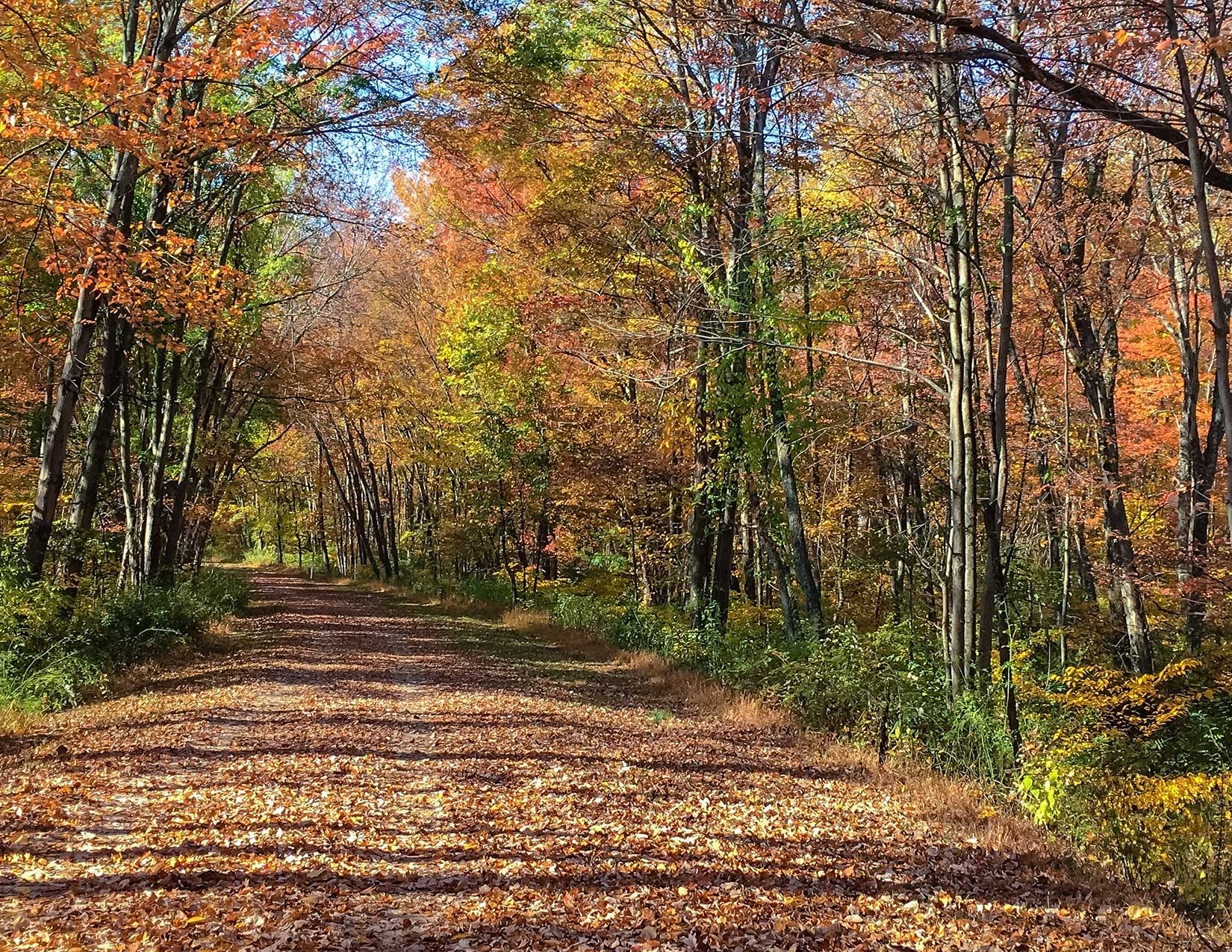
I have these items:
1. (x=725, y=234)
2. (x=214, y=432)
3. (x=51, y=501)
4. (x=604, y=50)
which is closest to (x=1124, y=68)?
(x=725, y=234)

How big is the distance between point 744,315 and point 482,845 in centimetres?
779

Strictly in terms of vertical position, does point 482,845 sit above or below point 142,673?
below

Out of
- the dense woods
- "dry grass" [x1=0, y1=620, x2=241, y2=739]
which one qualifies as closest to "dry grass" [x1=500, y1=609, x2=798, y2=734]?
the dense woods

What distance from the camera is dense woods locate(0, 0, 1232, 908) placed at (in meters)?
5.89

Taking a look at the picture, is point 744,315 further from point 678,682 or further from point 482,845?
point 482,845

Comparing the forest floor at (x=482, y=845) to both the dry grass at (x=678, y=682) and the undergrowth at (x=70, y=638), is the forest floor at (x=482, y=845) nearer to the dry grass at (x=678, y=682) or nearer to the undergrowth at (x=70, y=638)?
the dry grass at (x=678, y=682)

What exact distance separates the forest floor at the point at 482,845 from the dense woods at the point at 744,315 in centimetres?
118

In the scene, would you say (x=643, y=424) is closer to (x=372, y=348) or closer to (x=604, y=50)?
(x=604, y=50)

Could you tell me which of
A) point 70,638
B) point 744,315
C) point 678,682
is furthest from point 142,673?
point 744,315

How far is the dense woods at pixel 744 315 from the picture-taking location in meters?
→ 5.89

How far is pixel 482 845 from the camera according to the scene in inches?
200

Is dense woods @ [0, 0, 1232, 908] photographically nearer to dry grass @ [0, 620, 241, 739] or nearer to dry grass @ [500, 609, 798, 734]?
dry grass @ [500, 609, 798, 734]

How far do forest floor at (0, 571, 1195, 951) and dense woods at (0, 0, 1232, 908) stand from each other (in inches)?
46.3

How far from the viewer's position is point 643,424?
17.1 m
